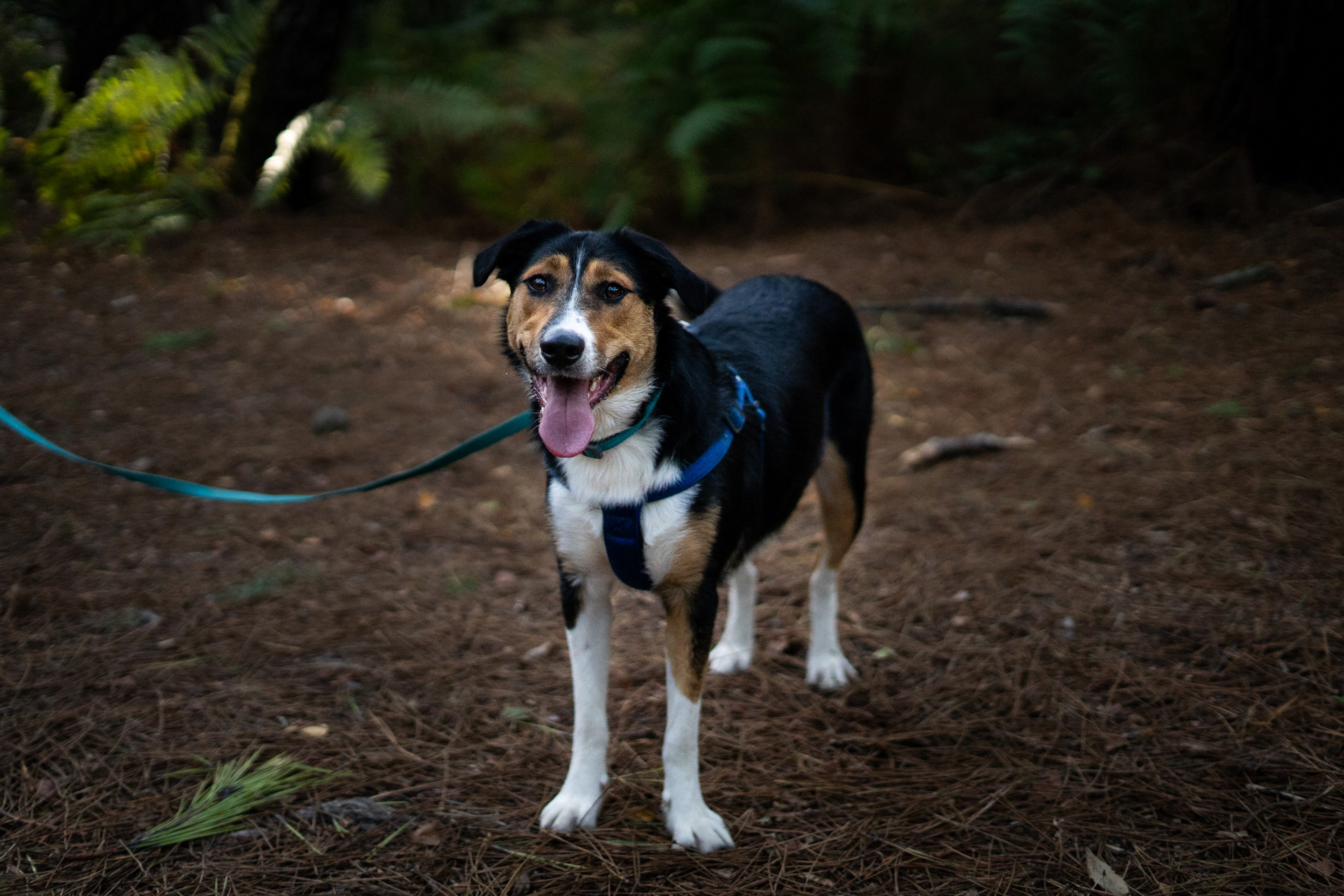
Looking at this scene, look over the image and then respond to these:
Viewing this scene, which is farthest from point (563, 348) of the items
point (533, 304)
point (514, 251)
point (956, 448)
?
point (956, 448)

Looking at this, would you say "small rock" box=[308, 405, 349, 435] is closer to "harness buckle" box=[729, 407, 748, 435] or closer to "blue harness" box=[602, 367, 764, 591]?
"blue harness" box=[602, 367, 764, 591]

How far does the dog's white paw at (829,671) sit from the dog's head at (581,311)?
5.17 feet

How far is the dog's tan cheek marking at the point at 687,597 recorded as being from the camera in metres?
2.65

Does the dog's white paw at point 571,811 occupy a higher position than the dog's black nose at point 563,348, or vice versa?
the dog's black nose at point 563,348

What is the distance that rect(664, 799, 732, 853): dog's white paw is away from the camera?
8.96 ft

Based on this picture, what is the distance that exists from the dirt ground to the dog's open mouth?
118cm

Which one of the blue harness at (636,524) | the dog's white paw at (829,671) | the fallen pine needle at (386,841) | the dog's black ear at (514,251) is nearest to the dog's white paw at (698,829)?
the blue harness at (636,524)

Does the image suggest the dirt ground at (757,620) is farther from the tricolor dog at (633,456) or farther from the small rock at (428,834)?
the tricolor dog at (633,456)

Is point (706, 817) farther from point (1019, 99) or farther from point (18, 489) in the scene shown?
point (1019, 99)

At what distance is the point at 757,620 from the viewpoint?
13.7 ft

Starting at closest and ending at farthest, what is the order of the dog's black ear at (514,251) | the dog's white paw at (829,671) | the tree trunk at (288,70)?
the dog's black ear at (514,251) < the dog's white paw at (829,671) < the tree trunk at (288,70)

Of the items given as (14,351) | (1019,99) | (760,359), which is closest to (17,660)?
(760,359)

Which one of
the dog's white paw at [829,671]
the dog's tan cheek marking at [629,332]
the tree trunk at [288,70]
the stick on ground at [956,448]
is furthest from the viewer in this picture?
the tree trunk at [288,70]

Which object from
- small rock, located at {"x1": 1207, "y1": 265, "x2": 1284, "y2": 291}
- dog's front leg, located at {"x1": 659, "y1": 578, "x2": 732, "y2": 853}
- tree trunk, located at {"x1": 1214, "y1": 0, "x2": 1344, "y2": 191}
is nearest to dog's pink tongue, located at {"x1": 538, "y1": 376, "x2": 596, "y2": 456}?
dog's front leg, located at {"x1": 659, "y1": 578, "x2": 732, "y2": 853}
